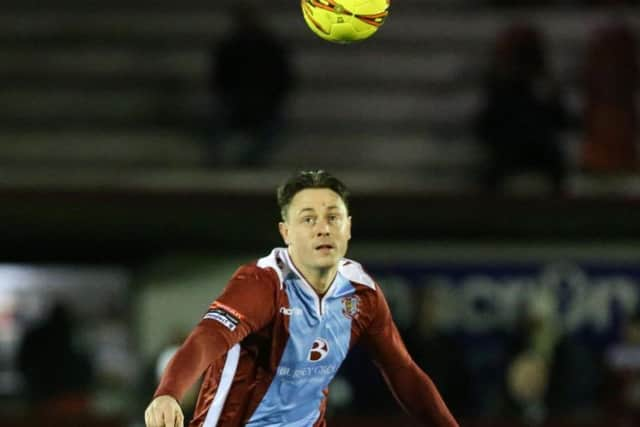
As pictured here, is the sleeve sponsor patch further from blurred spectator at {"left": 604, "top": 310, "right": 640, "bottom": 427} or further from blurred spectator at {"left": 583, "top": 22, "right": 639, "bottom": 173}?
blurred spectator at {"left": 583, "top": 22, "right": 639, "bottom": 173}

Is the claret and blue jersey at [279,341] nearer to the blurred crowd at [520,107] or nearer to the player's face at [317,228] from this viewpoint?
the player's face at [317,228]

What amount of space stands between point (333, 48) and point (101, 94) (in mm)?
2260

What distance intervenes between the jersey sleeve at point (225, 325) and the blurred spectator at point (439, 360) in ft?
16.9

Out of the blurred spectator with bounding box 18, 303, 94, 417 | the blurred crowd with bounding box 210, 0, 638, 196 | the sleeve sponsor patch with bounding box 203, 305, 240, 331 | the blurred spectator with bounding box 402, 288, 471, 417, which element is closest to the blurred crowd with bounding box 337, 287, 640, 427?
the blurred spectator with bounding box 402, 288, 471, 417

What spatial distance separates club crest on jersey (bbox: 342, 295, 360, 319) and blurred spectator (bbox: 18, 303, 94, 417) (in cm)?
628

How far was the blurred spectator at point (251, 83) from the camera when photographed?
Result: 11016 mm

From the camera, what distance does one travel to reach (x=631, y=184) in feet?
38.0

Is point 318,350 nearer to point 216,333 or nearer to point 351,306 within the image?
point 351,306

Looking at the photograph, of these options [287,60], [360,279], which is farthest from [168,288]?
[360,279]

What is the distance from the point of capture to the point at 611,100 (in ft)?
37.7

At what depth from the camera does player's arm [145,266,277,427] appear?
4082 mm

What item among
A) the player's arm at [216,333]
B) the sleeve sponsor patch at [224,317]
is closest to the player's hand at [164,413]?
the player's arm at [216,333]

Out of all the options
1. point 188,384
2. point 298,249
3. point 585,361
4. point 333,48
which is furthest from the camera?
point 333,48

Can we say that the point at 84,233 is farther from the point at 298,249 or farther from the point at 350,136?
the point at 298,249
